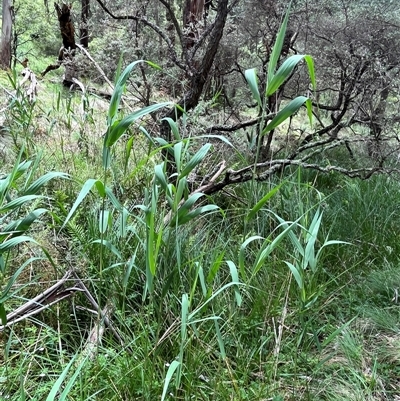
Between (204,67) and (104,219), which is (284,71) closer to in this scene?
(104,219)

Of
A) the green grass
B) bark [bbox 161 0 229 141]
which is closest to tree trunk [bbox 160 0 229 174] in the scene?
bark [bbox 161 0 229 141]

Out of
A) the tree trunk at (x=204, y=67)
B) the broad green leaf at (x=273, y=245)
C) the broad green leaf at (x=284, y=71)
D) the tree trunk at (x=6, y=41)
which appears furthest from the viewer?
the tree trunk at (x=6, y=41)

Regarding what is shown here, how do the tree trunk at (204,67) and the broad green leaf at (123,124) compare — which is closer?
the broad green leaf at (123,124)

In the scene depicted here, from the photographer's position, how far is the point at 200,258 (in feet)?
5.39

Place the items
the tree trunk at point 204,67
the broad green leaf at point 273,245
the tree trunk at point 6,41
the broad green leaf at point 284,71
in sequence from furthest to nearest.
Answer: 1. the tree trunk at point 6,41
2. the tree trunk at point 204,67
3. the broad green leaf at point 273,245
4. the broad green leaf at point 284,71

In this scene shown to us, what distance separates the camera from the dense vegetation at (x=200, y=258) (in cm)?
134

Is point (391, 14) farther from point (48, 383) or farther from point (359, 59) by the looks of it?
point (48, 383)

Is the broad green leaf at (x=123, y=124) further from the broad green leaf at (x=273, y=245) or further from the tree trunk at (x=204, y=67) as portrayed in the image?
the tree trunk at (x=204, y=67)

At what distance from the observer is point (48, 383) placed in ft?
4.73

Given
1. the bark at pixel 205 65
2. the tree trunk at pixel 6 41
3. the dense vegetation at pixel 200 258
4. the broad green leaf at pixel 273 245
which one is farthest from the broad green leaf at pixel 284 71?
the tree trunk at pixel 6 41

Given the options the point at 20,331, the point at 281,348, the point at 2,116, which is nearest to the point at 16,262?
the point at 20,331

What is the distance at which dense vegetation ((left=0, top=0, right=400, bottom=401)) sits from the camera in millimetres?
1345

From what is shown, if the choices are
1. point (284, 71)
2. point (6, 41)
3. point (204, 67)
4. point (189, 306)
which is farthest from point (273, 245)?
point (6, 41)

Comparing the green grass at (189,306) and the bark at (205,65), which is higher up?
the bark at (205,65)
